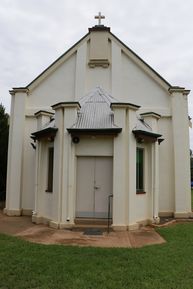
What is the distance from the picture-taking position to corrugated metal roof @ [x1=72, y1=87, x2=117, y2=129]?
11617 millimetres

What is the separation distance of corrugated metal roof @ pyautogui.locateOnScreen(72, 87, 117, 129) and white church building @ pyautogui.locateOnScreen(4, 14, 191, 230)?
0.04 metres

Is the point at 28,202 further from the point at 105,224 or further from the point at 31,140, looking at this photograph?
the point at 105,224

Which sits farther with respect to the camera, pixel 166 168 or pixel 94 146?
pixel 166 168

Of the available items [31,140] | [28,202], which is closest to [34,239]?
[28,202]

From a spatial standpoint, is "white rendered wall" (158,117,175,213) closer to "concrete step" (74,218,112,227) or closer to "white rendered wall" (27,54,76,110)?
"concrete step" (74,218,112,227)

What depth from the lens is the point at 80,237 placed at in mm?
9359

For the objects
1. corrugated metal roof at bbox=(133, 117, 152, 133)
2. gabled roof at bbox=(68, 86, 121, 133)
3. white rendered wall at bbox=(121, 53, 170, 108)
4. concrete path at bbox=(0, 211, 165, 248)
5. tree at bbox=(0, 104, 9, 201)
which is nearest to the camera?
concrete path at bbox=(0, 211, 165, 248)

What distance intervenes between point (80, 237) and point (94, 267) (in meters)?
3.08

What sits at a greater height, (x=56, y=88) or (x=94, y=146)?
(x=56, y=88)

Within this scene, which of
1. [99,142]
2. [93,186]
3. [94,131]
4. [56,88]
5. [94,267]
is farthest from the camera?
[56,88]

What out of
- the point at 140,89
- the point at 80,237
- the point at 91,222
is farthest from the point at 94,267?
the point at 140,89

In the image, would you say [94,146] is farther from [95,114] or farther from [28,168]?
[28,168]

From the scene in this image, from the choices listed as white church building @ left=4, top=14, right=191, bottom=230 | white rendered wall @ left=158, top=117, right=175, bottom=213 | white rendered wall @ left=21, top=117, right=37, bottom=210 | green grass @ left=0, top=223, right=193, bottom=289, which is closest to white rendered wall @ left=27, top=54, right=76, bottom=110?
white church building @ left=4, top=14, right=191, bottom=230

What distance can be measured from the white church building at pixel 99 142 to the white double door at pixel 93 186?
4cm
